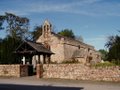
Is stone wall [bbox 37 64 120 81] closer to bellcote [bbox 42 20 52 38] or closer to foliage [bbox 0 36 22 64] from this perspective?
foliage [bbox 0 36 22 64]

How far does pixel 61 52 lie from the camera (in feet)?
215

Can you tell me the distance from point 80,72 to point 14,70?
400 inches

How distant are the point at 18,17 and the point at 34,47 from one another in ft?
161

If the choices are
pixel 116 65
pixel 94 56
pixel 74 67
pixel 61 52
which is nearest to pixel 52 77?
pixel 74 67

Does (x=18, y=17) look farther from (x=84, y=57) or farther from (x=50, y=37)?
(x=84, y=57)

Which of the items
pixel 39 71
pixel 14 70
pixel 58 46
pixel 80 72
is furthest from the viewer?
pixel 58 46

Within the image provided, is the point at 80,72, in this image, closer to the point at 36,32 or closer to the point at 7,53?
the point at 7,53

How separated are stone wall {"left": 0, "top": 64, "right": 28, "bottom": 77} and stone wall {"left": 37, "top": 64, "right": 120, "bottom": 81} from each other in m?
4.30

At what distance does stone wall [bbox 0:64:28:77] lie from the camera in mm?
37709

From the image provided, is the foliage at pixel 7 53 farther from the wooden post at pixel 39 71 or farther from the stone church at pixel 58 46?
the stone church at pixel 58 46

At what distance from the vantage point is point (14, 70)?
38.1 m

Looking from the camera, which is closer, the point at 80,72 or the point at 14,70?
the point at 80,72

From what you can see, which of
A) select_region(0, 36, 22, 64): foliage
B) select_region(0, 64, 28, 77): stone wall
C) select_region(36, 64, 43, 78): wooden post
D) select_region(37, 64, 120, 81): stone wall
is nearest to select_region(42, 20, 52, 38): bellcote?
select_region(0, 36, 22, 64): foliage

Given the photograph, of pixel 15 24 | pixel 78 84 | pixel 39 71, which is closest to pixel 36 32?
pixel 15 24
